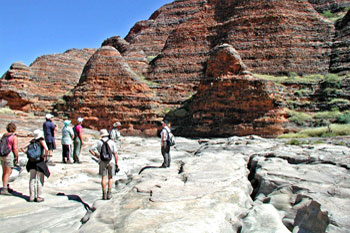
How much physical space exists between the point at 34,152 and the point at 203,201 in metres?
3.65

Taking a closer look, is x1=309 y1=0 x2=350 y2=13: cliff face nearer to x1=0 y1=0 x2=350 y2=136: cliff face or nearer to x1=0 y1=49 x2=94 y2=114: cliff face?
x1=0 y1=0 x2=350 y2=136: cliff face

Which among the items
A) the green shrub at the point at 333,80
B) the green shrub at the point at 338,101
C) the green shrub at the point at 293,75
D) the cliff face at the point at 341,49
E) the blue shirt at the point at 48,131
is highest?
the cliff face at the point at 341,49

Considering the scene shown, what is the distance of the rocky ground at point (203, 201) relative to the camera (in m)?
4.19

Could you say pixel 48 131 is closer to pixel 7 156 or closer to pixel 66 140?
pixel 66 140

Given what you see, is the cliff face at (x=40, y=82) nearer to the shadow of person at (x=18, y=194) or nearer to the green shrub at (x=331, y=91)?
the shadow of person at (x=18, y=194)

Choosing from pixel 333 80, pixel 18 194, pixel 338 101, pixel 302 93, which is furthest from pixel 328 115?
pixel 18 194

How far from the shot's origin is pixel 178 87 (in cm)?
2845

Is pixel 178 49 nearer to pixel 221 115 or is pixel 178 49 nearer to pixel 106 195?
pixel 221 115

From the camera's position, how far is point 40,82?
33.4 metres

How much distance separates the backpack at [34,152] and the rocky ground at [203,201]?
934 millimetres

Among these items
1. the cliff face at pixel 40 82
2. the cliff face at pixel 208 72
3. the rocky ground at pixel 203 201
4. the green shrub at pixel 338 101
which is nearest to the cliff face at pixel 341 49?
the cliff face at pixel 208 72

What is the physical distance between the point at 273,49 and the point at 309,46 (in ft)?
10.4

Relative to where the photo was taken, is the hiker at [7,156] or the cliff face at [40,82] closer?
the hiker at [7,156]

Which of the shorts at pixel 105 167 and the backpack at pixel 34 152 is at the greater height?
the backpack at pixel 34 152
